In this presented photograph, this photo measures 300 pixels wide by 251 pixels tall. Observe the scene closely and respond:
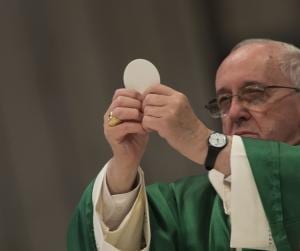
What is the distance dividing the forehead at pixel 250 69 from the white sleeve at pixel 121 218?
0.31 meters

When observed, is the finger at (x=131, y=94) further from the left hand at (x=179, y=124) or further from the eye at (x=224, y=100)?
the eye at (x=224, y=100)

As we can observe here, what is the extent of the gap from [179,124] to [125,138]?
0.16m

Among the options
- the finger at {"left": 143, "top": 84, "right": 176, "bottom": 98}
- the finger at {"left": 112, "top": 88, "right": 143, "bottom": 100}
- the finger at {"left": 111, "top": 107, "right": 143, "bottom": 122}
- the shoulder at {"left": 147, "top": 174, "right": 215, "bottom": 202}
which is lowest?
the shoulder at {"left": 147, "top": 174, "right": 215, "bottom": 202}

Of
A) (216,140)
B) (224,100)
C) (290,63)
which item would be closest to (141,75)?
(216,140)

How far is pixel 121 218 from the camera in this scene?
1.18 meters

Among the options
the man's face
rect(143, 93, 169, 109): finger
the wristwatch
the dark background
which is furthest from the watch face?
the dark background

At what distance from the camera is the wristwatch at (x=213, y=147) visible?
3.32ft

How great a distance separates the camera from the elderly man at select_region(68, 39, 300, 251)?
988 millimetres

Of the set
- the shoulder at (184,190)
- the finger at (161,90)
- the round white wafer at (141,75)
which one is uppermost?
the round white wafer at (141,75)

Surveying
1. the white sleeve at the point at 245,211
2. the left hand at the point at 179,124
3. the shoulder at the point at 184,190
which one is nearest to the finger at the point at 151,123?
the left hand at the point at 179,124

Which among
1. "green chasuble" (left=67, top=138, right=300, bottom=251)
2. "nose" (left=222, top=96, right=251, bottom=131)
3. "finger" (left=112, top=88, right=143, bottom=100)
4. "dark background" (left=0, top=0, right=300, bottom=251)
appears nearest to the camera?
"green chasuble" (left=67, top=138, right=300, bottom=251)

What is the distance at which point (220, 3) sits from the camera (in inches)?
74.0

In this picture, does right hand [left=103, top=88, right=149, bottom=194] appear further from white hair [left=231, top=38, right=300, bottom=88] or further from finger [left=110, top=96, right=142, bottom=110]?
white hair [left=231, top=38, right=300, bottom=88]

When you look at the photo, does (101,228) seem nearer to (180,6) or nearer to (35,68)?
(35,68)
